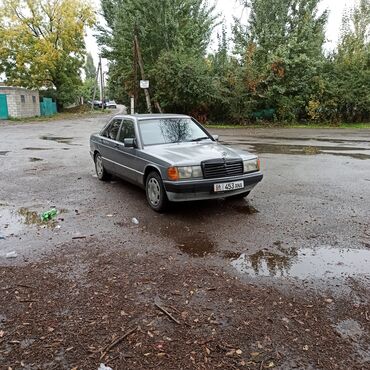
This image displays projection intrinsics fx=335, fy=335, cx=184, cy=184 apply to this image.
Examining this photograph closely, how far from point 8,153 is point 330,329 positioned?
1215 cm

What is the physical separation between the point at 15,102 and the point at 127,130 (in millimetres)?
29524

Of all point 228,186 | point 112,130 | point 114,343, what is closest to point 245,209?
point 228,186

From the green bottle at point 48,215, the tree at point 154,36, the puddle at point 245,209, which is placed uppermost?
the tree at point 154,36

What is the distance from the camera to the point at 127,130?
6.56m

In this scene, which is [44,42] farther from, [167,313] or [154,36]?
[167,313]

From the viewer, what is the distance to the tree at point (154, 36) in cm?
2313

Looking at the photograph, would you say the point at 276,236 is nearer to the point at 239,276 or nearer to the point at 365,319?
the point at 239,276

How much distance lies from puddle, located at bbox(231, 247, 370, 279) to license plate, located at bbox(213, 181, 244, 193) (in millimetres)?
1357

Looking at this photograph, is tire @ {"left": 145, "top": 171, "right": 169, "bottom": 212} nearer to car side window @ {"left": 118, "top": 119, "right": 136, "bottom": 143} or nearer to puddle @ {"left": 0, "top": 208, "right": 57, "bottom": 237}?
car side window @ {"left": 118, "top": 119, "right": 136, "bottom": 143}

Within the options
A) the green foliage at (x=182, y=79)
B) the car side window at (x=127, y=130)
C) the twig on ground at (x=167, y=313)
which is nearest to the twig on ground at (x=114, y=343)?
the twig on ground at (x=167, y=313)

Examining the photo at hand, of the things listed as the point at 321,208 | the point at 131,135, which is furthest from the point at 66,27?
the point at 321,208

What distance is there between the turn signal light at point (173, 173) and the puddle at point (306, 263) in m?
1.60

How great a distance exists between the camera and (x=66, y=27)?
38.5 m

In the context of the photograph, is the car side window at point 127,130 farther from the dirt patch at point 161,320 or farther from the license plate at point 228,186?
the dirt patch at point 161,320
